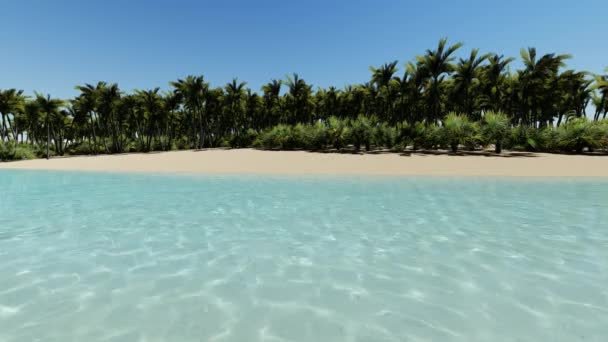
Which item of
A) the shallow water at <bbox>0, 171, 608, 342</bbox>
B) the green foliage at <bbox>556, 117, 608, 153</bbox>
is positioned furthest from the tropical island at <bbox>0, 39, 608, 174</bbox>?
the shallow water at <bbox>0, 171, 608, 342</bbox>

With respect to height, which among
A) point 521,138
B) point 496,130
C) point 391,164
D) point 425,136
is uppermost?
point 496,130

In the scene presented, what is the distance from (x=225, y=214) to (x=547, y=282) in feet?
21.5

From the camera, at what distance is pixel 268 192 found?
1209cm

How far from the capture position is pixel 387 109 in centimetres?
6006

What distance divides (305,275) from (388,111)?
60.0 m

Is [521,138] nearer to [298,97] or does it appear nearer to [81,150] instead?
[298,97]

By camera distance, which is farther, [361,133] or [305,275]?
[361,133]

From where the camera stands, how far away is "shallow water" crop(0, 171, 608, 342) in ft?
9.75

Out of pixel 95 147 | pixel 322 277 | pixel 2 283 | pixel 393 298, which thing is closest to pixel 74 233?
pixel 2 283

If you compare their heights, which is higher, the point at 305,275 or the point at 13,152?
the point at 13,152

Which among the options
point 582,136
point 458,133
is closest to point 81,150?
point 458,133

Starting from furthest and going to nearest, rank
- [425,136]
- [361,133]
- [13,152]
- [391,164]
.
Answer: [13,152], [361,133], [425,136], [391,164]

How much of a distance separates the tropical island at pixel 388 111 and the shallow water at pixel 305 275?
64.7ft

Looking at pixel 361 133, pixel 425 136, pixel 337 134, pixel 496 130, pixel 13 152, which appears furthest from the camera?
pixel 13 152
